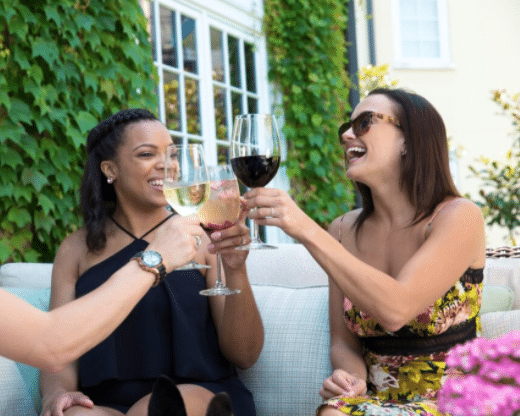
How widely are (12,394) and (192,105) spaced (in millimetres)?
3442

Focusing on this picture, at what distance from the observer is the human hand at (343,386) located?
1892 millimetres

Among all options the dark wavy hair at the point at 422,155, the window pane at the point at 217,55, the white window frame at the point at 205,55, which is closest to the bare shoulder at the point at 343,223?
the dark wavy hair at the point at 422,155

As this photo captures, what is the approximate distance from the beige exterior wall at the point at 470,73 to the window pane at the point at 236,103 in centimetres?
579

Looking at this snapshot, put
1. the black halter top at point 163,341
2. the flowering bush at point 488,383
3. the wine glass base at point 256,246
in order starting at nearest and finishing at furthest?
the flowering bush at point 488,383 → the wine glass base at point 256,246 → the black halter top at point 163,341

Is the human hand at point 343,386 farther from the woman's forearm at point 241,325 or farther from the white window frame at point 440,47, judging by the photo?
the white window frame at point 440,47

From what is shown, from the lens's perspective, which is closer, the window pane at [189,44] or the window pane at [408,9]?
the window pane at [189,44]

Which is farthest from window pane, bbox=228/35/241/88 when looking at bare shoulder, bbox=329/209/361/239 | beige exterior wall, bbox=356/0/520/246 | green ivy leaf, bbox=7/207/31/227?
beige exterior wall, bbox=356/0/520/246

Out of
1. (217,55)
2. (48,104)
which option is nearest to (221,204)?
(48,104)

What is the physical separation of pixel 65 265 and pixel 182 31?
3.32 m

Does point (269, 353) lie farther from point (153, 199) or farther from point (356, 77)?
point (356, 77)

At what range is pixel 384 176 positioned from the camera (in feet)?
7.09

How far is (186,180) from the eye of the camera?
1588mm

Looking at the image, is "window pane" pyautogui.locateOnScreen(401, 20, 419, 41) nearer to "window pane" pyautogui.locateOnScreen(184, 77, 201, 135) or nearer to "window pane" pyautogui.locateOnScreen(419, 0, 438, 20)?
"window pane" pyautogui.locateOnScreen(419, 0, 438, 20)

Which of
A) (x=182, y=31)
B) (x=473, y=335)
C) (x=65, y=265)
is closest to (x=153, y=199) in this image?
(x=65, y=265)
